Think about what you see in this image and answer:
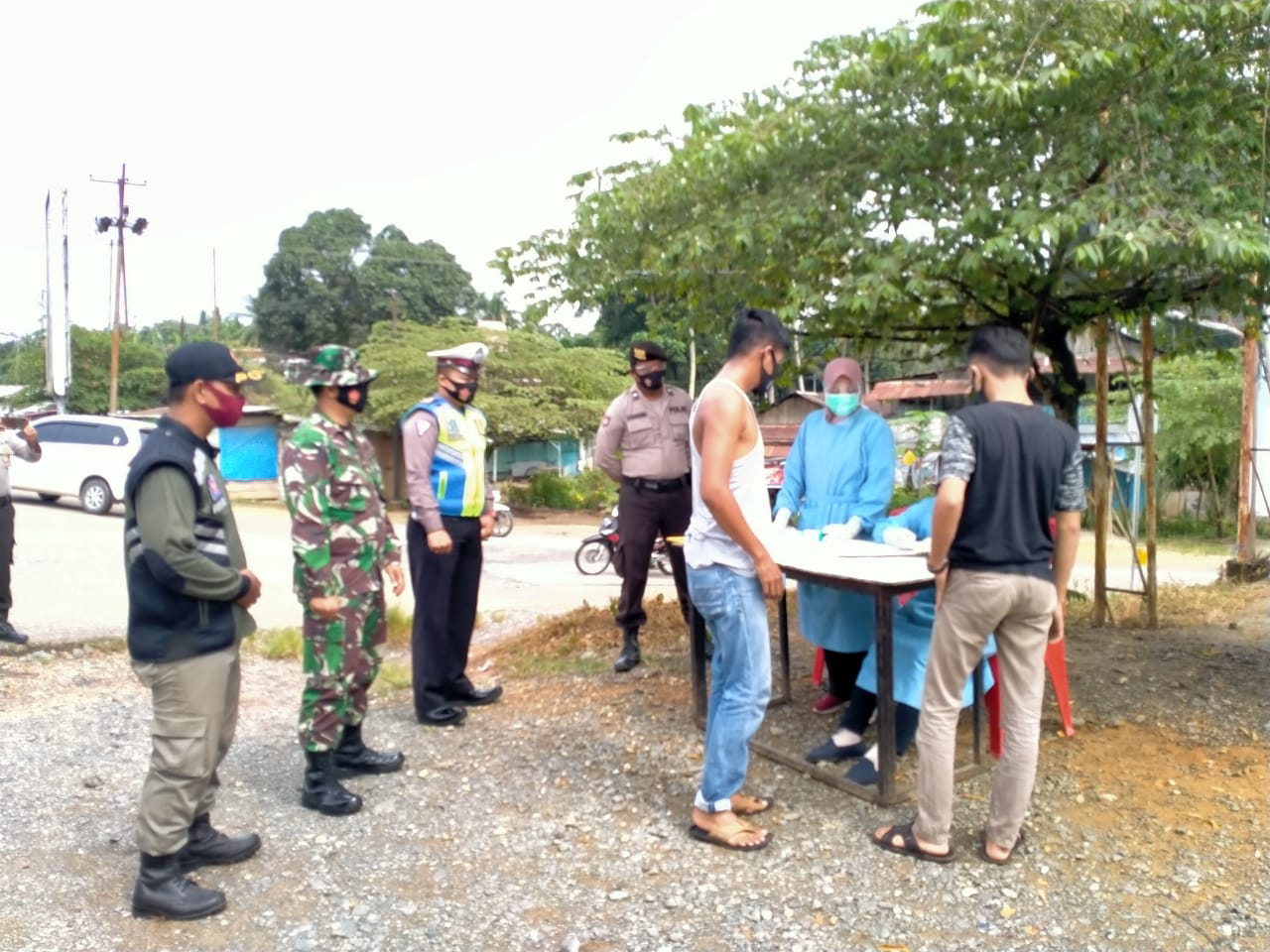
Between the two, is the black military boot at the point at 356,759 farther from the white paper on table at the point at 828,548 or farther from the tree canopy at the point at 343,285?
the tree canopy at the point at 343,285

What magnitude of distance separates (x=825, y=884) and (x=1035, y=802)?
3.25 feet

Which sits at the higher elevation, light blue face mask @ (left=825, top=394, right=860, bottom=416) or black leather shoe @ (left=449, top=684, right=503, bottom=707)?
light blue face mask @ (left=825, top=394, right=860, bottom=416)

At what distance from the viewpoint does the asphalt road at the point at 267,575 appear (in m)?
9.27

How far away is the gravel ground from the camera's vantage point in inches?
128

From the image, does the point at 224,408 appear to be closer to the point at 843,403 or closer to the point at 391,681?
the point at 843,403

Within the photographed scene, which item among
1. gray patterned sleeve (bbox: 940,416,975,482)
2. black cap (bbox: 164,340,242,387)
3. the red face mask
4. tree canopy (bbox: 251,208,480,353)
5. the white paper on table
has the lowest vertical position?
the white paper on table

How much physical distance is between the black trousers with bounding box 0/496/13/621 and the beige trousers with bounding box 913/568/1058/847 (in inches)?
241

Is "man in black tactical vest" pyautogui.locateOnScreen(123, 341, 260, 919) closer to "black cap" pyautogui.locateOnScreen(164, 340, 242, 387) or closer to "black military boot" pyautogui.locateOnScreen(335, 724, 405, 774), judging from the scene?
"black cap" pyautogui.locateOnScreen(164, 340, 242, 387)

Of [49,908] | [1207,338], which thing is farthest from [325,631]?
[1207,338]

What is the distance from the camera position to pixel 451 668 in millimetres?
5359

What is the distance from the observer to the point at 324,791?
4.13 metres

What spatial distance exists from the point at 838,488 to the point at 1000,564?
1.43 metres

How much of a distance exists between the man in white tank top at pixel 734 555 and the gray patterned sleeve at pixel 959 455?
0.59m

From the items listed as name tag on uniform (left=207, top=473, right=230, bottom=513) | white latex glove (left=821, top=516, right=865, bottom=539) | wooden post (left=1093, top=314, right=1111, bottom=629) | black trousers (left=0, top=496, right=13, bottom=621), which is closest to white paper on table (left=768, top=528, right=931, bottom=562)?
white latex glove (left=821, top=516, right=865, bottom=539)
